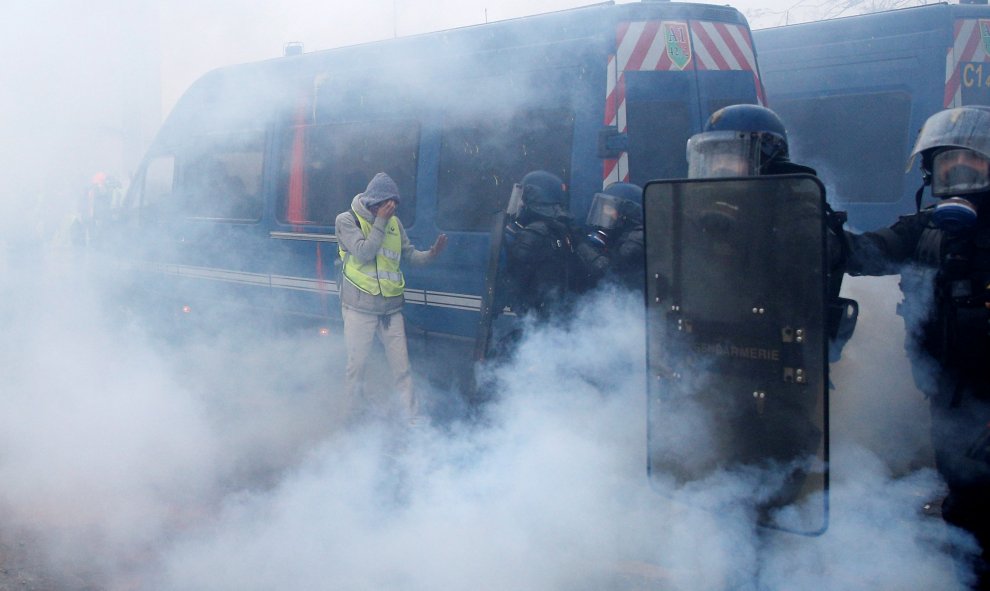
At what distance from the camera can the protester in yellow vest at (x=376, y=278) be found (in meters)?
4.95

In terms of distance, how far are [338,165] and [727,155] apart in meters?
3.59

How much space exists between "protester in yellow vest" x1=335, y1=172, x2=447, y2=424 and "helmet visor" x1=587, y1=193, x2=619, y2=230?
1.19 meters

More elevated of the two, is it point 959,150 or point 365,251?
point 959,150

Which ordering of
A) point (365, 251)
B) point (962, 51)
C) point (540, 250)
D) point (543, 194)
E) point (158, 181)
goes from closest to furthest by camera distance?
point (540, 250) → point (543, 194) → point (365, 251) → point (962, 51) → point (158, 181)

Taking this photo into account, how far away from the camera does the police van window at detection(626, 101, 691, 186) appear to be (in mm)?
4414

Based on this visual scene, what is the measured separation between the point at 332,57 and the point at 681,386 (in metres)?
4.06

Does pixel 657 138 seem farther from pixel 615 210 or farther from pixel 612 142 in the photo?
pixel 615 210

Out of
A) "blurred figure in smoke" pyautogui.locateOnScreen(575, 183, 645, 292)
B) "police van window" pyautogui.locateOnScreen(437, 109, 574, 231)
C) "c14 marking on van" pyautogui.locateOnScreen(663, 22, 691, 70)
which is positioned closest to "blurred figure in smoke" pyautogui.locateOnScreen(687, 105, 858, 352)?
"blurred figure in smoke" pyautogui.locateOnScreen(575, 183, 645, 292)

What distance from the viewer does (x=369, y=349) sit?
17.2 feet

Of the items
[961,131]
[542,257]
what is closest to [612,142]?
[542,257]

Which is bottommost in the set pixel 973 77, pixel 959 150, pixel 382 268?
pixel 382 268

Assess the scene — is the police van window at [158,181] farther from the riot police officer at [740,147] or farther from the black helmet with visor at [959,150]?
the black helmet with visor at [959,150]

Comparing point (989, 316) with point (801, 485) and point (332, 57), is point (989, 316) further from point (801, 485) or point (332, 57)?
point (332, 57)

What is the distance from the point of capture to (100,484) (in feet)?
14.8
